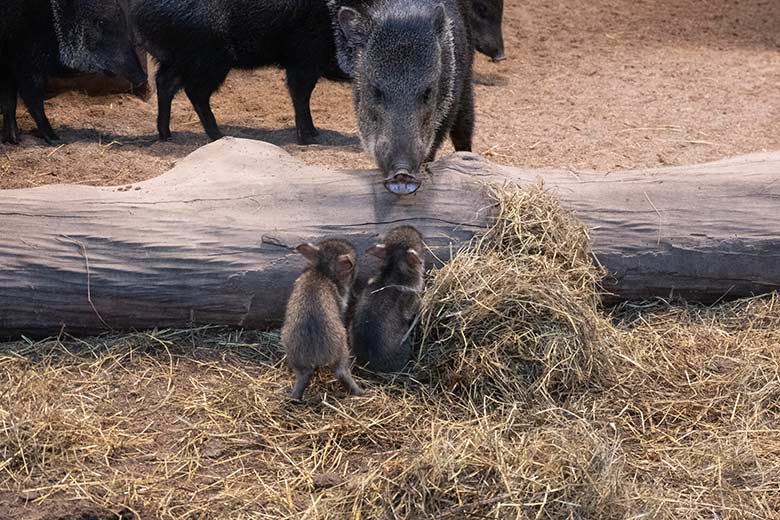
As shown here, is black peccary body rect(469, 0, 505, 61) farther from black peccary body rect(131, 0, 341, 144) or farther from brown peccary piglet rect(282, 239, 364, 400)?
brown peccary piglet rect(282, 239, 364, 400)

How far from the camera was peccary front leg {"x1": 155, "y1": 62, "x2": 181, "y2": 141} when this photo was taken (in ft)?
25.4

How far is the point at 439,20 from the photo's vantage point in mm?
5336

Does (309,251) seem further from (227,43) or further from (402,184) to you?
A: (227,43)

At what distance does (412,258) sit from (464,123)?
7.22 ft

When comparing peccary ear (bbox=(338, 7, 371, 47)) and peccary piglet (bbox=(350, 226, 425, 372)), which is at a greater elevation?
peccary ear (bbox=(338, 7, 371, 47))

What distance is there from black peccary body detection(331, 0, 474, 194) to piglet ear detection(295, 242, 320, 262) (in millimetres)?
625

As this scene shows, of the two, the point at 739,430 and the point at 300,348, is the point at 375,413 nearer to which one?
the point at 300,348

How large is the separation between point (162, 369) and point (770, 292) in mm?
2978

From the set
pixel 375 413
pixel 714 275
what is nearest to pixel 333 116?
pixel 714 275

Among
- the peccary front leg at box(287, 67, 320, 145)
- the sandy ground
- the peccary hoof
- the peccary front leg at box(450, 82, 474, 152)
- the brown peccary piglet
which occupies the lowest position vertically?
the sandy ground

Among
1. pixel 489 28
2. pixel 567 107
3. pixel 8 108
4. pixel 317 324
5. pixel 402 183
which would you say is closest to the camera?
pixel 317 324

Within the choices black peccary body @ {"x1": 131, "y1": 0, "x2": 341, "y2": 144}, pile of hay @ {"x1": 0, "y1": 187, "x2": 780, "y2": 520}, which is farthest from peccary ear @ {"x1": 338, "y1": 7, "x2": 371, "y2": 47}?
black peccary body @ {"x1": 131, "y1": 0, "x2": 341, "y2": 144}

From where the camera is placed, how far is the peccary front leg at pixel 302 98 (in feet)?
25.6

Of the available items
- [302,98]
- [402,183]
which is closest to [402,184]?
[402,183]
